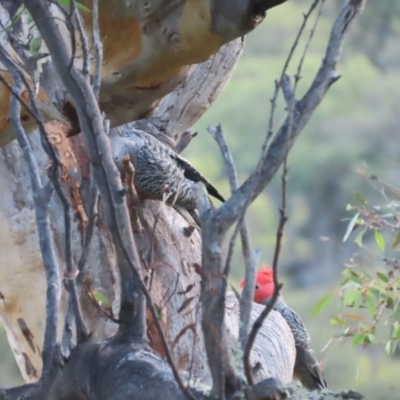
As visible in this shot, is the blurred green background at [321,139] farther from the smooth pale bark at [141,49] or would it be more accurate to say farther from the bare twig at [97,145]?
the bare twig at [97,145]

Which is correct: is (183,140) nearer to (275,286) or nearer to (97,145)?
(97,145)

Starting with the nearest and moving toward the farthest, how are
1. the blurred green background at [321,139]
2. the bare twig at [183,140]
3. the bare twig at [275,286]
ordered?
1. the bare twig at [275,286]
2. the bare twig at [183,140]
3. the blurred green background at [321,139]

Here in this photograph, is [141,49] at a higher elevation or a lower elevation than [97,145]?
higher

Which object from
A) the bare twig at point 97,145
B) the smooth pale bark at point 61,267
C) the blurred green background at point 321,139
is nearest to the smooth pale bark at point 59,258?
the smooth pale bark at point 61,267

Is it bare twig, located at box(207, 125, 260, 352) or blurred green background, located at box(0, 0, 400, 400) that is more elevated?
blurred green background, located at box(0, 0, 400, 400)

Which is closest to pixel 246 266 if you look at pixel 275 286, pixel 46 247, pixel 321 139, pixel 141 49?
pixel 275 286

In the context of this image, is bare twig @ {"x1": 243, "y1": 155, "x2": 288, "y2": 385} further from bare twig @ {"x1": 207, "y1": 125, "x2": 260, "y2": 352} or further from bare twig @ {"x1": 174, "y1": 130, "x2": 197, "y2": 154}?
bare twig @ {"x1": 174, "y1": 130, "x2": 197, "y2": 154}

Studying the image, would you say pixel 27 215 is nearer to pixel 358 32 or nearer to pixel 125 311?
pixel 125 311

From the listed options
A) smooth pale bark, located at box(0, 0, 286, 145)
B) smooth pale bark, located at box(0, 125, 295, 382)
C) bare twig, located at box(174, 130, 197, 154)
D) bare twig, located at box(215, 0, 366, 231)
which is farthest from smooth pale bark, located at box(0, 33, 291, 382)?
bare twig, located at box(215, 0, 366, 231)

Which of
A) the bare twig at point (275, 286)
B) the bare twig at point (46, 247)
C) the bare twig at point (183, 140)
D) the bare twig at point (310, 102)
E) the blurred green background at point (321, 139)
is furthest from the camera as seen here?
the blurred green background at point (321, 139)

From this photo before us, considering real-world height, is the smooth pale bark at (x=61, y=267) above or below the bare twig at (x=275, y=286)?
above

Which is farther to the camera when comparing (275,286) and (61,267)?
(61,267)

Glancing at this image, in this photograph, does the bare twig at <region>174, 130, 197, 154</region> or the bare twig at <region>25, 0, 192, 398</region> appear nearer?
the bare twig at <region>25, 0, 192, 398</region>

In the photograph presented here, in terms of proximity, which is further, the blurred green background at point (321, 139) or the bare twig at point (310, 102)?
the blurred green background at point (321, 139)
